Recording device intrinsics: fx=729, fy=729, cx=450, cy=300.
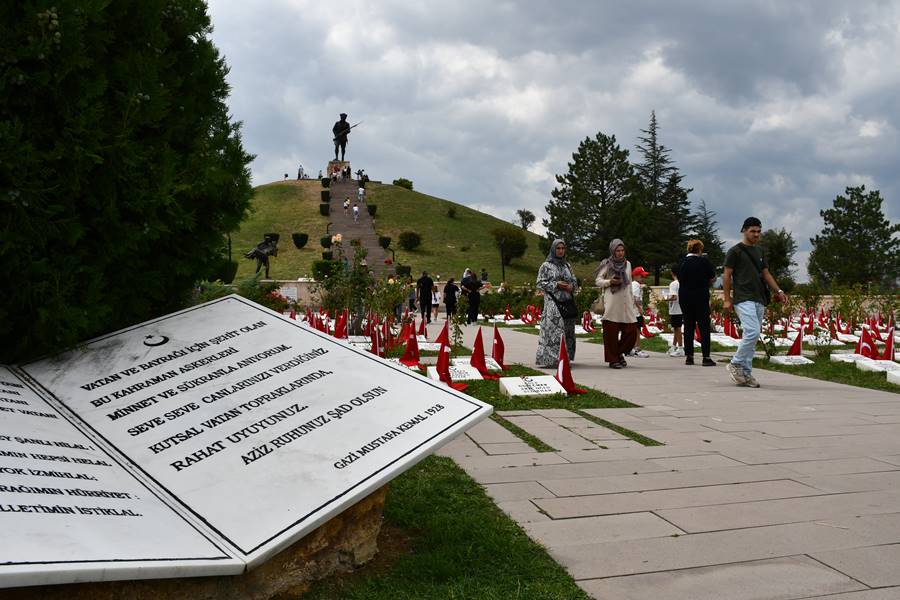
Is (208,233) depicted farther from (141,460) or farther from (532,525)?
(532,525)

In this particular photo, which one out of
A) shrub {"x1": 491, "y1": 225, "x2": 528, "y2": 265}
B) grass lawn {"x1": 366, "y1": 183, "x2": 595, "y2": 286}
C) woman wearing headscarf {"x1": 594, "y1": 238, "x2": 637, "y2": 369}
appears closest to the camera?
woman wearing headscarf {"x1": 594, "y1": 238, "x2": 637, "y2": 369}

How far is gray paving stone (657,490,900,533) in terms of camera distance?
10.4 ft

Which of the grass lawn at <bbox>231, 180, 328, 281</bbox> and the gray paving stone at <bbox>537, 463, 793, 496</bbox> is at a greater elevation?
the grass lawn at <bbox>231, 180, 328, 281</bbox>

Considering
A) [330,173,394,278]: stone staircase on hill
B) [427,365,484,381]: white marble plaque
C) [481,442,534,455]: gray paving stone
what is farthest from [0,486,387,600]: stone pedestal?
[330,173,394,278]: stone staircase on hill

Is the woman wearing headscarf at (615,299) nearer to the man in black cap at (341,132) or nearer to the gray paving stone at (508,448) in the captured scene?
the gray paving stone at (508,448)

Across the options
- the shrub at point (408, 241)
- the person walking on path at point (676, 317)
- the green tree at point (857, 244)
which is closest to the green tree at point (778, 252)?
the green tree at point (857, 244)

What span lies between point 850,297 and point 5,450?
15458 millimetres

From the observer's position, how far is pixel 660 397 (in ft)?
23.3

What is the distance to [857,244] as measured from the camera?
56.1m

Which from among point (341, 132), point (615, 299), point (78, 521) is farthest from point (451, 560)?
point (341, 132)

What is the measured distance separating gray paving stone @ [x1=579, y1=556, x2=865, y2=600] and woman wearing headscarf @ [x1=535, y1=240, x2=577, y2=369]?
6728mm

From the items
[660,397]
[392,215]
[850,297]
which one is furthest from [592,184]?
[660,397]

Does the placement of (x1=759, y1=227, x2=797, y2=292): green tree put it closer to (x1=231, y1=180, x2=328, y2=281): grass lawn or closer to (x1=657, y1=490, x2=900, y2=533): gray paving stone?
(x1=231, y1=180, x2=328, y2=281): grass lawn

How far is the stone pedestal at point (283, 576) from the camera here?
1.83 m
